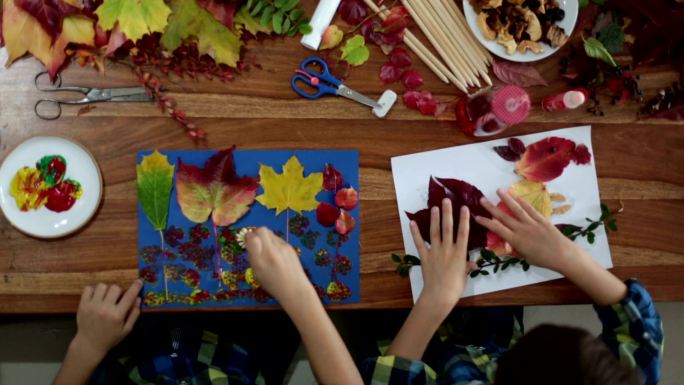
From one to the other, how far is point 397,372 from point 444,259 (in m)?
0.18

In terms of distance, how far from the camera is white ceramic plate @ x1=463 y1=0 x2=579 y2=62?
0.78 meters

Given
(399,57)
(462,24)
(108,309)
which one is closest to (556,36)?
(462,24)

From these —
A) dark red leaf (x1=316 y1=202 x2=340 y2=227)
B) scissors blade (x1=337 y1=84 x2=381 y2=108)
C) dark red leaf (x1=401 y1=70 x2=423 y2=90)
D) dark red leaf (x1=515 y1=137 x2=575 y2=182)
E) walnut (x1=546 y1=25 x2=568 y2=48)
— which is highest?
walnut (x1=546 y1=25 x2=568 y2=48)

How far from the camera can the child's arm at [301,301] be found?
28.4 inches

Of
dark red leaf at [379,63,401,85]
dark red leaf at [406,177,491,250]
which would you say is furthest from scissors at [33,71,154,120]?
dark red leaf at [406,177,491,250]

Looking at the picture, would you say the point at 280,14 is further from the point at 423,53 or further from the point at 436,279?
the point at 436,279

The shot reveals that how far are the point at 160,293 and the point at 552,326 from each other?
56 cm

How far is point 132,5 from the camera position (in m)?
0.72

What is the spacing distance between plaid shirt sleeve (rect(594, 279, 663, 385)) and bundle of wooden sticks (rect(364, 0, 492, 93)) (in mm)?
407

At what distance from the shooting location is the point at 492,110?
2.40 ft

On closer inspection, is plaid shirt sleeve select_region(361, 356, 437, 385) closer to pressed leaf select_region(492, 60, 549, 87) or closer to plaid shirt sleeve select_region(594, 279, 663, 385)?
plaid shirt sleeve select_region(594, 279, 663, 385)

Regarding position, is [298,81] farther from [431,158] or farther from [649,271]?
[649,271]

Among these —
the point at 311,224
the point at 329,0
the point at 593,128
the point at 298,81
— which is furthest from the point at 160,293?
the point at 593,128

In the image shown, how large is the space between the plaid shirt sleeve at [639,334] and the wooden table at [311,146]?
0.05 metres
